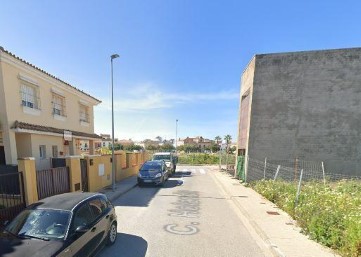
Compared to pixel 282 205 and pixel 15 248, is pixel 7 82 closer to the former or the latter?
pixel 15 248

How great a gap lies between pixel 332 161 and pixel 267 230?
11.0 meters

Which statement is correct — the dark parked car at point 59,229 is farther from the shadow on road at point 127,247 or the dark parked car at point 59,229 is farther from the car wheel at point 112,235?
the shadow on road at point 127,247

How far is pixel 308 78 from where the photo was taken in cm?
1464

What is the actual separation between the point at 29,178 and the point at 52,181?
132cm

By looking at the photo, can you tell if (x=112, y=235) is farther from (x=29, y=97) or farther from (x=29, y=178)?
(x=29, y=97)

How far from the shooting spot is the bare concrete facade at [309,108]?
14422 millimetres

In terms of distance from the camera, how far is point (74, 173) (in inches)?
393

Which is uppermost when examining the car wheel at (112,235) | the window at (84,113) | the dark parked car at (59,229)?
the window at (84,113)

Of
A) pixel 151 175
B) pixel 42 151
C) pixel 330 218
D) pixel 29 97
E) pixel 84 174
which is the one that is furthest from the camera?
pixel 151 175

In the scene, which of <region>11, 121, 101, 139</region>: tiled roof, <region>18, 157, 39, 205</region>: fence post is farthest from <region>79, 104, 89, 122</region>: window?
<region>18, 157, 39, 205</region>: fence post

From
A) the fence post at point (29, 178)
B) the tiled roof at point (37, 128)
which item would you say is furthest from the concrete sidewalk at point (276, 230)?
the tiled roof at point (37, 128)

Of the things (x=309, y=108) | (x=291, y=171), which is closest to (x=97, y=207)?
(x=291, y=171)

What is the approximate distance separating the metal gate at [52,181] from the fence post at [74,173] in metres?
0.16

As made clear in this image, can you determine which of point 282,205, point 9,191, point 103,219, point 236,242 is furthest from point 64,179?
point 282,205
